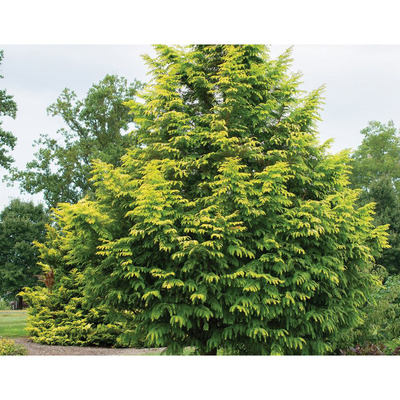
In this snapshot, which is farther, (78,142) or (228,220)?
(78,142)

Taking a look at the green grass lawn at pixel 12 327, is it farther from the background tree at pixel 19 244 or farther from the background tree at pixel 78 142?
the background tree at pixel 78 142

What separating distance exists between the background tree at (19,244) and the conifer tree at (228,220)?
14205mm

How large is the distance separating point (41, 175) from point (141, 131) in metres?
14.9

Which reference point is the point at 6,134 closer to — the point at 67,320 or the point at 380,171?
the point at 67,320

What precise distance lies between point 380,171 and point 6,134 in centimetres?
2193

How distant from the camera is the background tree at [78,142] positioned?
2102cm

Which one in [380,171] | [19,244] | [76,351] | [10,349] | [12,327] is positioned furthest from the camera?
[380,171]

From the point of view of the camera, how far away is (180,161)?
7.48 meters

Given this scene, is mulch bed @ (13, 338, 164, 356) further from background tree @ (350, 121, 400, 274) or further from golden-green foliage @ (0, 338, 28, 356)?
background tree @ (350, 121, 400, 274)

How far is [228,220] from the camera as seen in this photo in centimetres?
696

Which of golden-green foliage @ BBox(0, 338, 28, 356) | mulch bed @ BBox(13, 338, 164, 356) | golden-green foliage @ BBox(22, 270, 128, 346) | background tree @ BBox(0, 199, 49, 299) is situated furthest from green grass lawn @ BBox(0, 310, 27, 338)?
golden-green foliage @ BBox(0, 338, 28, 356)

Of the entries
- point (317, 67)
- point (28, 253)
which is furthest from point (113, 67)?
point (317, 67)

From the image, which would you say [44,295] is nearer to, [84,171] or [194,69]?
[194,69]

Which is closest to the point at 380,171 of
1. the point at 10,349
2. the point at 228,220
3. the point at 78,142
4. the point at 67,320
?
the point at 78,142
